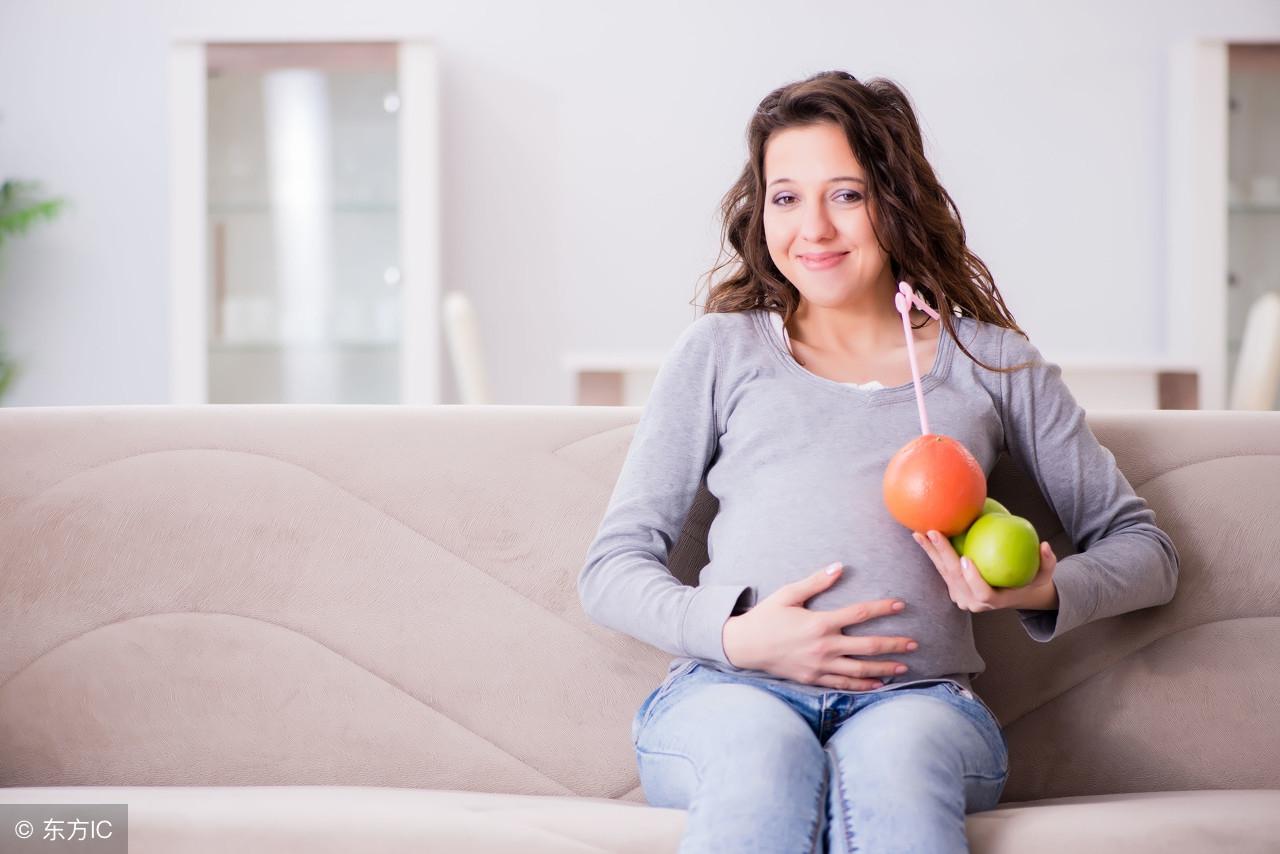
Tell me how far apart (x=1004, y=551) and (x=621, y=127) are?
11.1 ft

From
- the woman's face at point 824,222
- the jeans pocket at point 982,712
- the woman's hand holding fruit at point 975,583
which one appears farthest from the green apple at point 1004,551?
the woman's face at point 824,222

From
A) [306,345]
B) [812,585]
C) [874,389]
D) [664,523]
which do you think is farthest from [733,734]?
[306,345]

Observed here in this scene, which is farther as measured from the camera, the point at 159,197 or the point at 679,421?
the point at 159,197

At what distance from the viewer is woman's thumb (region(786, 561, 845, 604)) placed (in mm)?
1110

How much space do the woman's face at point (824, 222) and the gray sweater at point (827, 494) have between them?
84 mm

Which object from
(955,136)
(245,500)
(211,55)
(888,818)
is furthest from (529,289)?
(888,818)

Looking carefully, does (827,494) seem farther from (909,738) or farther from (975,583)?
(909,738)

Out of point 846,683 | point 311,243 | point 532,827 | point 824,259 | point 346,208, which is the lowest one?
point 532,827

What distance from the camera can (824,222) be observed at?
4.24 feet

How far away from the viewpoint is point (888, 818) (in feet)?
3.08

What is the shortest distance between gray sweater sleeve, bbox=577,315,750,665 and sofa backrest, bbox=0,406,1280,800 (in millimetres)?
99

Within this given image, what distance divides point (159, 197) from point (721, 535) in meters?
3.60

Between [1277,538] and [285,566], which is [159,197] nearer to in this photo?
[285,566]

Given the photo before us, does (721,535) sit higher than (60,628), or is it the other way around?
(721,535)
